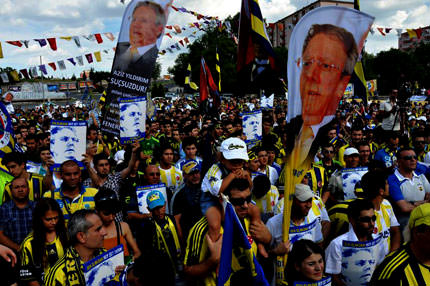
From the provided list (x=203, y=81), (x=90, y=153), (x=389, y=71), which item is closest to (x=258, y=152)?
(x=90, y=153)

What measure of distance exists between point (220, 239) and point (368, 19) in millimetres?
1846

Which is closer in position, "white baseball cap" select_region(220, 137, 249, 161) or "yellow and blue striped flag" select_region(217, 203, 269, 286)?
"yellow and blue striped flag" select_region(217, 203, 269, 286)

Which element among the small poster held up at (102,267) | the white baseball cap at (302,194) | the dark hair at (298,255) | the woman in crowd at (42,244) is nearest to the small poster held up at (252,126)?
the white baseball cap at (302,194)

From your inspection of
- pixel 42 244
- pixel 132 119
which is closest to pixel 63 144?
pixel 132 119

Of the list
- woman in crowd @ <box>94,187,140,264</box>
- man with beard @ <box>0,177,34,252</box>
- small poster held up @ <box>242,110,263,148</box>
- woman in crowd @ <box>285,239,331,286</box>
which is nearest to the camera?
woman in crowd @ <box>285,239,331,286</box>

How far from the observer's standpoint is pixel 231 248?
2678mm

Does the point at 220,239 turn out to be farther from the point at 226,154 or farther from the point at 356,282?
the point at 356,282

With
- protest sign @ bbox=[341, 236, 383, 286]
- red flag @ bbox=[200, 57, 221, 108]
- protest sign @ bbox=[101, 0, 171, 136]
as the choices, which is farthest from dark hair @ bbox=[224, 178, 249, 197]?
red flag @ bbox=[200, 57, 221, 108]

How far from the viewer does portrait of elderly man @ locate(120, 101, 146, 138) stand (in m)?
5.48

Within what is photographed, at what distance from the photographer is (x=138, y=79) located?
6.07 m

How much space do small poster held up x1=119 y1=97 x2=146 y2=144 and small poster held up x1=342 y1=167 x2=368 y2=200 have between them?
2868mm

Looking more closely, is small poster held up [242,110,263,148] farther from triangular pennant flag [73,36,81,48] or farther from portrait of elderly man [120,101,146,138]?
triangular pennant flag [73,36,81,48]

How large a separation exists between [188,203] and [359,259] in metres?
2.51

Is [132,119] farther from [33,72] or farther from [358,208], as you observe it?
[33,72]
